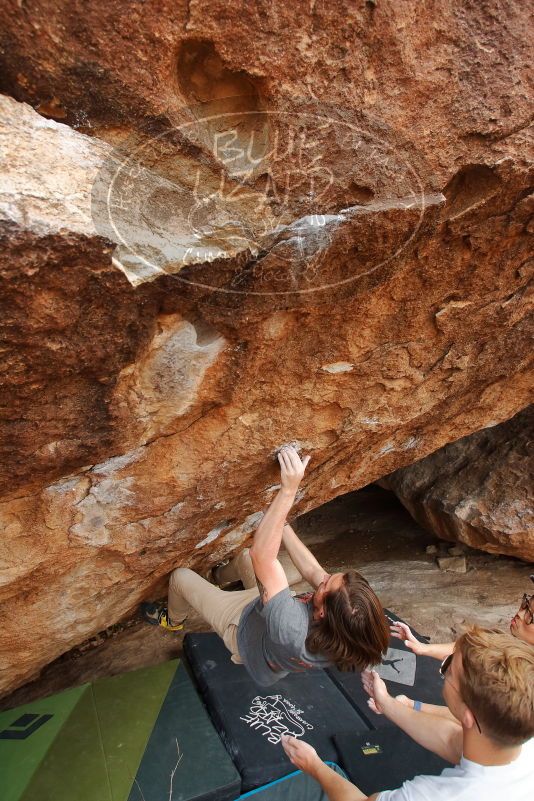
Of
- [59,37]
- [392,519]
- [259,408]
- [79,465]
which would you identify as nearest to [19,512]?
[79,465]

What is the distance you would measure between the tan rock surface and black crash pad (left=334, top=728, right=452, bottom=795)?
5.29 ft

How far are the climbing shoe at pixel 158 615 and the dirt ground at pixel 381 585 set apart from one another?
23cm

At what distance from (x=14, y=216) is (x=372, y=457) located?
6.40 feet

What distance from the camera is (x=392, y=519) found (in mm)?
4684

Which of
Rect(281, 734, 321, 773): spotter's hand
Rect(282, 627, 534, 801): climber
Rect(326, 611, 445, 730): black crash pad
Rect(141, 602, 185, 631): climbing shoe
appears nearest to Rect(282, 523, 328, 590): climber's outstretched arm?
Rect(281, 734, 321, 773): spotter's hand

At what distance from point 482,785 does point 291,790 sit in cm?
94

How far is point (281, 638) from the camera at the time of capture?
172cm

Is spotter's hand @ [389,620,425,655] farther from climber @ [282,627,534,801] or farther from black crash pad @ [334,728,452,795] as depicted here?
climber @ [282,627,534,801]

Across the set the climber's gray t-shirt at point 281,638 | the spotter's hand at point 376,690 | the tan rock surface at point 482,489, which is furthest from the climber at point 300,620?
the tan rock surface at point 482,489

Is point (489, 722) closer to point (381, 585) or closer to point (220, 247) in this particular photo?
point (220, 247)

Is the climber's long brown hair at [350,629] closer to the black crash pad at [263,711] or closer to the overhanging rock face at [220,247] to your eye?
the overhanging rock face at [220,247]

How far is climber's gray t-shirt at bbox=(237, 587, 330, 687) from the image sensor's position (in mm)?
1719

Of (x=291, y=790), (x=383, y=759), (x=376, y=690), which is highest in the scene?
(x=376, y=690)

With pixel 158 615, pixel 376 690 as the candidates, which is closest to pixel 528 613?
pixel 376 690
